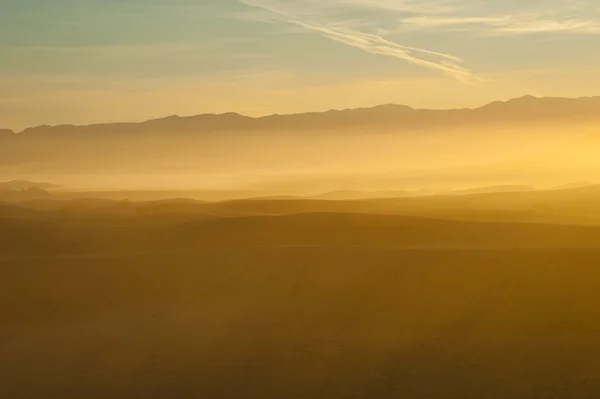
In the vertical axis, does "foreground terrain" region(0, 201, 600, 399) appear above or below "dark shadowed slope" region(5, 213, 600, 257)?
below

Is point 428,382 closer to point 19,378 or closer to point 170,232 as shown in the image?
point 19,378

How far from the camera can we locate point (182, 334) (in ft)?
55.1

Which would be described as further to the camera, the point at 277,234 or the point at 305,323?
the point at 277,234

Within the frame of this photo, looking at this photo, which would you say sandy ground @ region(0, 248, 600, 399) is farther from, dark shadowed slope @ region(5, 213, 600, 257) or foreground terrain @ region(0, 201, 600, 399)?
dark shadowed slope @ region(5, 213, 600, 257)

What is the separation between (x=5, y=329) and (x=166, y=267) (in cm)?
530

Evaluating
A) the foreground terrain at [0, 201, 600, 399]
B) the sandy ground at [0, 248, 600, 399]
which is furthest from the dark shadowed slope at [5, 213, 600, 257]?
the sandy ground at [0, 248, 600, 399]

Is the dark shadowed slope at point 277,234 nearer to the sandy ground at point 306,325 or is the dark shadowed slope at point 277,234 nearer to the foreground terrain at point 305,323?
the foreground terrain at point 305,323

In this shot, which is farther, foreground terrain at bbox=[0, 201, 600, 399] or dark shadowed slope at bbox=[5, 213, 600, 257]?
dark shadowed slope at bbox=[5, 213, 600, 257]

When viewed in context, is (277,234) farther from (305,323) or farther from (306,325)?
(306,325)

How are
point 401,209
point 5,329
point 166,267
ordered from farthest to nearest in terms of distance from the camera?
point 401,209
point 166,267
point 5,329

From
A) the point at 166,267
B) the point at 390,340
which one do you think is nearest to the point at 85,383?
the point at 390,340

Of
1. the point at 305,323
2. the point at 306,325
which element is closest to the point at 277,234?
the point at 305,323

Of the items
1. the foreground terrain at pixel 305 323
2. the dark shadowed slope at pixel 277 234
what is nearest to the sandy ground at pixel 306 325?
the foreground terrain at pixel 305 323

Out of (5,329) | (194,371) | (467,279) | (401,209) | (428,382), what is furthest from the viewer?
(401,209)
